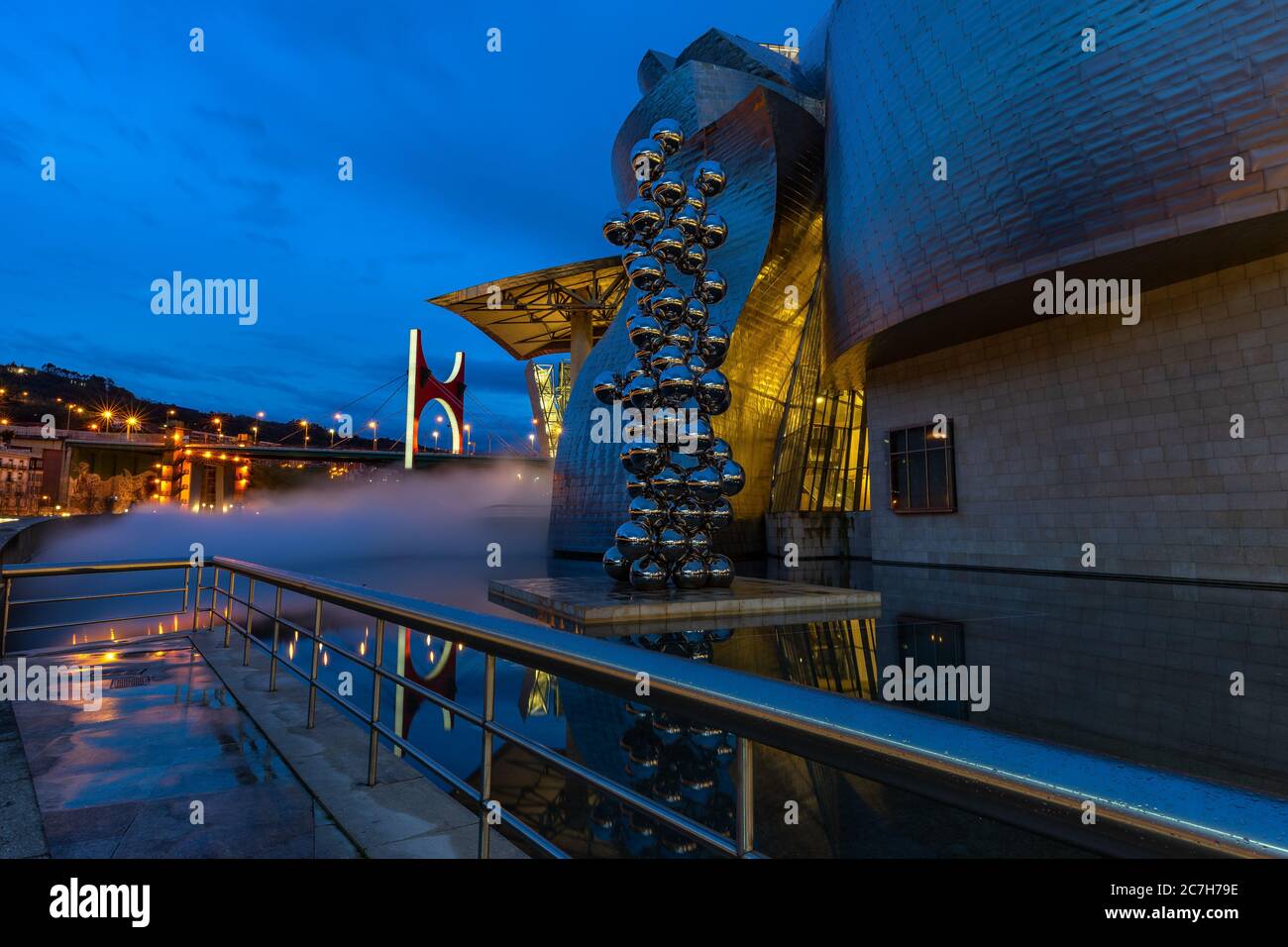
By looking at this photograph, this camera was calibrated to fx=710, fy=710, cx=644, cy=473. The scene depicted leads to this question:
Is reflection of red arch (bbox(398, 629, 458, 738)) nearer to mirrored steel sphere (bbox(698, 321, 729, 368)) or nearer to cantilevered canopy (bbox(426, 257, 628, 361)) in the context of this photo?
mirrored steel sphere (bbox(698, 321, 729, 368))

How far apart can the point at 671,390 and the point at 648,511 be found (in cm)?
159

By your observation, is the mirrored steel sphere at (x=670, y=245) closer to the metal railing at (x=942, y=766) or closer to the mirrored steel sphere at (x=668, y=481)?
the mirrored steel sphere at (x=668, y=481)

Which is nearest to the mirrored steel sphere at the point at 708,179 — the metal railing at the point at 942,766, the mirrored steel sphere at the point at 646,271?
the mirrored steel sphere at the point at 646,271

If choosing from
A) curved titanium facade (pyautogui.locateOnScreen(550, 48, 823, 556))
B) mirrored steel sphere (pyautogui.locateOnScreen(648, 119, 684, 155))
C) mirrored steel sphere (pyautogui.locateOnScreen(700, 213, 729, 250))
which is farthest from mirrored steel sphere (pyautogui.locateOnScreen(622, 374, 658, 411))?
curved titanium facade (pyautogui.locateOnScreen(550, 48, 823, 556))

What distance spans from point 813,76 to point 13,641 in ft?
84.3

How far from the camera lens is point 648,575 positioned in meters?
9.34

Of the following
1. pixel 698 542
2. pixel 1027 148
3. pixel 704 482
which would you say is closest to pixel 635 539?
pixel 698 542

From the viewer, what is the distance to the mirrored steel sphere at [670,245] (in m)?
9.38

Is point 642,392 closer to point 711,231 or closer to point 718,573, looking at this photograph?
point 711,231

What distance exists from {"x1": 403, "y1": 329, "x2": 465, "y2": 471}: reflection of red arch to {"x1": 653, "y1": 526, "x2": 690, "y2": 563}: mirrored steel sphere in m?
31.0

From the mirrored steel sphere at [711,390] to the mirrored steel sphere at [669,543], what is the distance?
65.6 inches

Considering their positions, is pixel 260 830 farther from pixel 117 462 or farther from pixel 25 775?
pixel 117 462

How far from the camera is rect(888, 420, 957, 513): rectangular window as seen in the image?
15733 millimetres

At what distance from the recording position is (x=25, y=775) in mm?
3088
